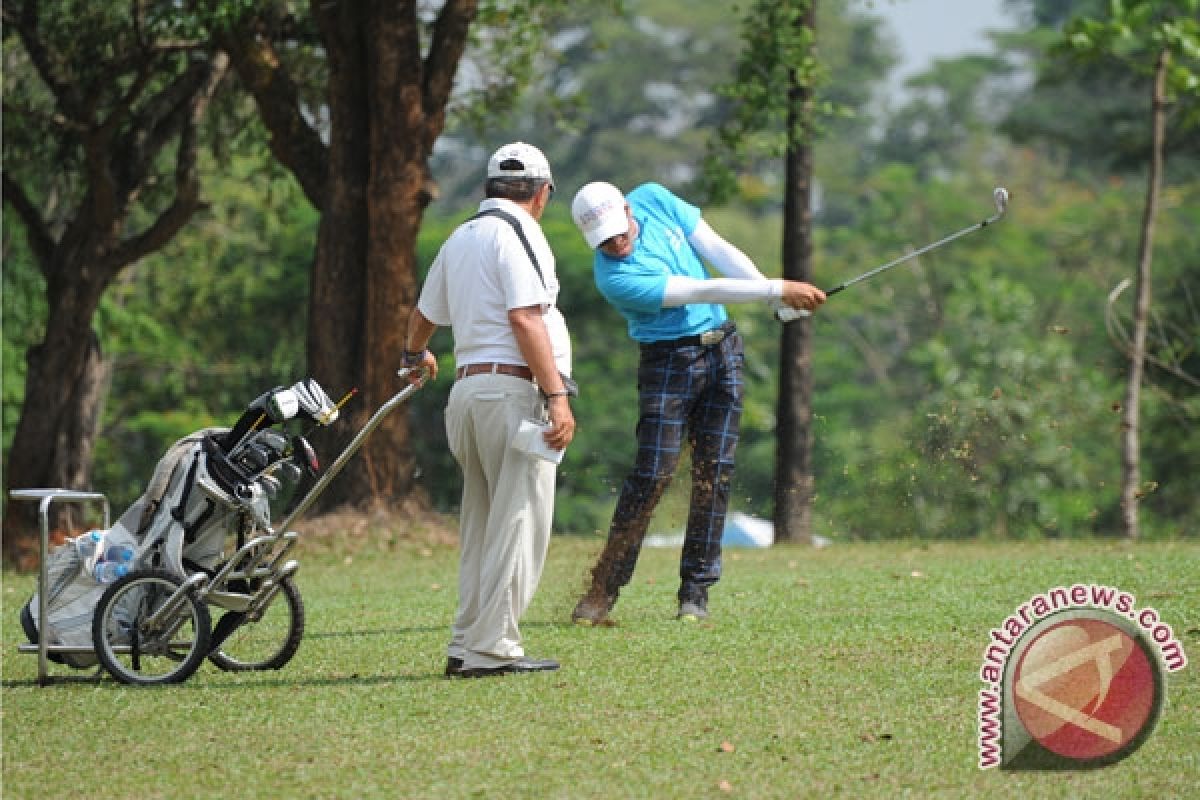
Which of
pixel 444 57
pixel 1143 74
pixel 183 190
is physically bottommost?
pixel 183 190

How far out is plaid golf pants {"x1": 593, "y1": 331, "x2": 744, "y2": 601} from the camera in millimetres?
9570

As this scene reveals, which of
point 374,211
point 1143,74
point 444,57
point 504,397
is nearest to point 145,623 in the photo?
point 504,397

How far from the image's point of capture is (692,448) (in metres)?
9.84

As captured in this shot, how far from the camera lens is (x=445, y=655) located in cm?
904

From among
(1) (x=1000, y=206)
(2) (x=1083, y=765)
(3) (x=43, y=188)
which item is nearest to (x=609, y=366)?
(3) (x=43, y=188)

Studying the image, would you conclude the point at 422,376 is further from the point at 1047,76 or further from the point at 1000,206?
the point at 1047,76

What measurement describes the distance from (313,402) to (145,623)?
1.14 metres

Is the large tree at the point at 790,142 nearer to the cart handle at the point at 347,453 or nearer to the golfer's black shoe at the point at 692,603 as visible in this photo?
the golfer's black shoe at the point at 692,603

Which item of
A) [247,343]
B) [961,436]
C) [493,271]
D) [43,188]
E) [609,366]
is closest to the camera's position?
[493,271]

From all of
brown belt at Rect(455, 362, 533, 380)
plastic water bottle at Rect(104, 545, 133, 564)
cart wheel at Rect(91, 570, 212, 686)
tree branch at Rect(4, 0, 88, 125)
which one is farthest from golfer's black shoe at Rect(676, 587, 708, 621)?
tree branch at Rect(4, 0, 88, 125)

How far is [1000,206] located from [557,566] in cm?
508

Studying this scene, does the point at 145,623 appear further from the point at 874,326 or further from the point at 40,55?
the point at 874,326

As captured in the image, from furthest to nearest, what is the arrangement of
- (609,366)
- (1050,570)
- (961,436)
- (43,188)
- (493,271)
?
1. (609,366)
2. (43,188)
3. (961,436)
4. (1050,570)
5. (493,271)

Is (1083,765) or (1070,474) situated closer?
(1083,765)
